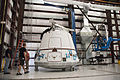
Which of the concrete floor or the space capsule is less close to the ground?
the space capsule

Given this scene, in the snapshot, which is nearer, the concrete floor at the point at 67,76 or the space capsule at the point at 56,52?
the concrete floor at the point at 67,76

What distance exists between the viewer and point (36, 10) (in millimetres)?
12742

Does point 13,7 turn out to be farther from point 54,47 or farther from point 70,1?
point 54,47

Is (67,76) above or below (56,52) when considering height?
below

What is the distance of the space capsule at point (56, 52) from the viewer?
4.42 metres

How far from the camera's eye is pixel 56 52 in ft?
14.7

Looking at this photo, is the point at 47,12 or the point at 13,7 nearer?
the point at 13,7

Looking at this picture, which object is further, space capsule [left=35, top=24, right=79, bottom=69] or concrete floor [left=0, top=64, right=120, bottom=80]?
space capsule [left=35, top=24, right=79, bottom=69]

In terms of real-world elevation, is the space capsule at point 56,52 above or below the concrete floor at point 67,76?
above

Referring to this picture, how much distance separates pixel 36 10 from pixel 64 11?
3911mm

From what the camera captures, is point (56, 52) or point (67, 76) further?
point (56, 52)

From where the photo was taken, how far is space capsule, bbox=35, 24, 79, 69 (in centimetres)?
442

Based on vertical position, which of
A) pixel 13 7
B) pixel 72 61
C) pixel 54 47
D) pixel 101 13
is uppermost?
pixel 101 13

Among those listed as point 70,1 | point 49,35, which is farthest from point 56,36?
point 70,1
